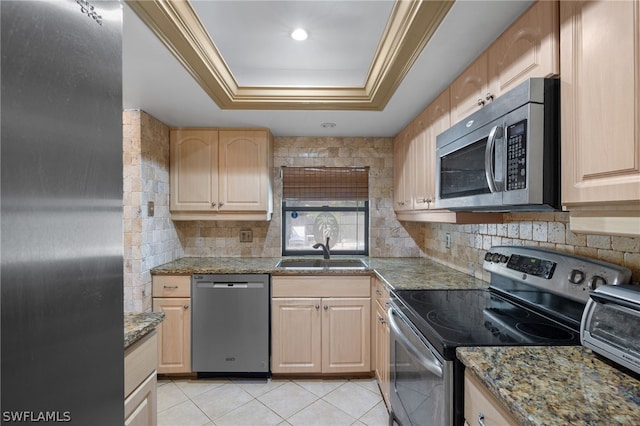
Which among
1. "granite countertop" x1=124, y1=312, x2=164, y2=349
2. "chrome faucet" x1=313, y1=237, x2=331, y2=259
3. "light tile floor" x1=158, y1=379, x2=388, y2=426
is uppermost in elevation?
"chrome faucet" x1=313, y1=237, x2=331, y2=259

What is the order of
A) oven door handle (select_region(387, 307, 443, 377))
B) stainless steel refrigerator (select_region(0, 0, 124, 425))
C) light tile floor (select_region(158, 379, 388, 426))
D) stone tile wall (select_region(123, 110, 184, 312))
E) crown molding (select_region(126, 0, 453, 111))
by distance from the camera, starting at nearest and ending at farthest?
stainless steel refrigerator (select_region(0, 0, 124, 425))
oven door handle (select_region(387, 307, 443, 377))
crown molding (select_region(126, 0, 453, 111))
light tile floor (select_region(158, 379, 388, 426))
stone tile wall (select_region(123, 110, 184, 312))

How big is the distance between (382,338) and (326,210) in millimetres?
1477

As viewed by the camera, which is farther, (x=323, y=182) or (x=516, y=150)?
(x=323, y=182)

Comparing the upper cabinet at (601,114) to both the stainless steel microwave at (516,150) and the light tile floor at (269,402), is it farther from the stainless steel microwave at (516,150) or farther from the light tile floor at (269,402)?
the light tile floor at (269,402)

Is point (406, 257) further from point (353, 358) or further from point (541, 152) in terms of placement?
Result: point (541, 152)

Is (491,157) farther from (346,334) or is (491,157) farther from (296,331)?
(296,331)

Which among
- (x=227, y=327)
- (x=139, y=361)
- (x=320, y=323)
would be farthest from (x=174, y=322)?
(x=139, y=361)

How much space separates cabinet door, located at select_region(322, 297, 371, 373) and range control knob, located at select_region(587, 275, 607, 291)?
1565mm

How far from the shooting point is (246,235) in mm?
3107

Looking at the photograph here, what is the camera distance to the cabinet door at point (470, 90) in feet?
4.64

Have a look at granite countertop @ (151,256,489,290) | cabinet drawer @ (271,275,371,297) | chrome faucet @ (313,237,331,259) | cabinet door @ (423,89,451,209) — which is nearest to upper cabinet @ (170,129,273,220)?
granite countertop @ (151,256,489,290)

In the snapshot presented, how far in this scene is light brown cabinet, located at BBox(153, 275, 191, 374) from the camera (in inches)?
96.5

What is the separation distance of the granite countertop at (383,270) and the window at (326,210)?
0.72 feet

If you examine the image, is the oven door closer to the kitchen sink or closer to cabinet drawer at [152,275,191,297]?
the kitchen sink
